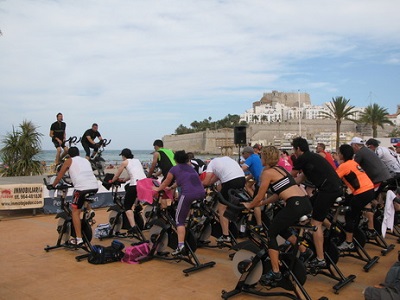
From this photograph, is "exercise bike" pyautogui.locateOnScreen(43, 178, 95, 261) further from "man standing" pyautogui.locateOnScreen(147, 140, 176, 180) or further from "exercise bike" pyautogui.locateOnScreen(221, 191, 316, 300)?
"exercise bike" pyautogui.locateOnScreen(221, 191, 316, 300)

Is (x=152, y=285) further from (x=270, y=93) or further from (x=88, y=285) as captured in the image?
(x=270, y=93)

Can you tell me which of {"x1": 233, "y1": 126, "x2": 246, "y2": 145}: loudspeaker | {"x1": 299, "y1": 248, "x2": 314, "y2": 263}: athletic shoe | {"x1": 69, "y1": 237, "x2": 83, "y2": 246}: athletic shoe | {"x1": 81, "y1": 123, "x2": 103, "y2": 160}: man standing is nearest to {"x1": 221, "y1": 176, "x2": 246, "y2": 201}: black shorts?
{"x1": 299, "y1": 248, "x2": 314, "y2": 263}: athletic shoe

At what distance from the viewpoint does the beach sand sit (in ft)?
17.3

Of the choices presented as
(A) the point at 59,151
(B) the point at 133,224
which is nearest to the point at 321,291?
(B) the point at 133,224

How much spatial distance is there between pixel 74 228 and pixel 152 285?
243cm

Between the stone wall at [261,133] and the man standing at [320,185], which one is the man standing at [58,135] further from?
the stone wall at [261,133]

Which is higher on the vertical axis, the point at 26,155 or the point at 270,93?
the point at 270,93

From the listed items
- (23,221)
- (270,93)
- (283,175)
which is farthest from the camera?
(270,93)

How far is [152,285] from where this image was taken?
18.5ft

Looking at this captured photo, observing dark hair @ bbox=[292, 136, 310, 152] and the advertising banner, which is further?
the advertising banner

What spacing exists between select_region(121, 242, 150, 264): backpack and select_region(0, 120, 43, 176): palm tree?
11.0 meters

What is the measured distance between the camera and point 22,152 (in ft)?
53.2

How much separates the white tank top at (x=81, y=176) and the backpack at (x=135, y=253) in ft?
4.51

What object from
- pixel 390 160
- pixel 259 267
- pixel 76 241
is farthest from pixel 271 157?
pixel 390 160
